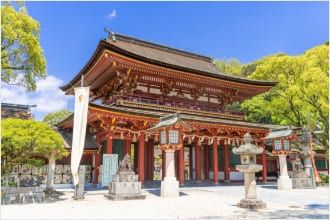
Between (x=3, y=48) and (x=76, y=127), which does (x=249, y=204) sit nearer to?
(x=76, y=127)

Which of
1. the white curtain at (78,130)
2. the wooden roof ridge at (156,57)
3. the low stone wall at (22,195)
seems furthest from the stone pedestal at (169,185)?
the wooden roof ridge at (156,57)

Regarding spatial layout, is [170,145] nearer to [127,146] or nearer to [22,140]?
[127,146]

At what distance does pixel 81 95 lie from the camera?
11977 mm

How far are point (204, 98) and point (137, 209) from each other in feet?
41.5

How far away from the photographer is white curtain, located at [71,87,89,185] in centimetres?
1130

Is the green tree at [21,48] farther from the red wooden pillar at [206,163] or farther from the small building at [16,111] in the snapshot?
the red wooden pillar at [206,163]

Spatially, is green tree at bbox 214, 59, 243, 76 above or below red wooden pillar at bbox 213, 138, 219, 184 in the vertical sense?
above

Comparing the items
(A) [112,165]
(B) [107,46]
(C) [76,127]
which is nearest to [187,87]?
(B) [107,46]

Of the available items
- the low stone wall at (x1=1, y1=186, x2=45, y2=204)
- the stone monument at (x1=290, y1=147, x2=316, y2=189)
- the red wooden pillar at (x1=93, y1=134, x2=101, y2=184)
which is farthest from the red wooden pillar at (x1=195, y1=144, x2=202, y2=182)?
the low stone wall at (x1=1, y1=186, x2=45, y2=204)

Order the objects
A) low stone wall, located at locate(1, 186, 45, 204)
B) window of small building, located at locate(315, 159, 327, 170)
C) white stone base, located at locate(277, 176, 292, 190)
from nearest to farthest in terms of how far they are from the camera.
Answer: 1. low stone wall, located at locate(1, 186, 45, 204)
2. white stone base, located at locate(277, 176, 292, 190)
3. window of small building, located at locate(315, 159, 327, 170)

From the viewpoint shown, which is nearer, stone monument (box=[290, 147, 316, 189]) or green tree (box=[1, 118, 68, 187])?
Result: green tree (box=[1, 118, 68, 187])

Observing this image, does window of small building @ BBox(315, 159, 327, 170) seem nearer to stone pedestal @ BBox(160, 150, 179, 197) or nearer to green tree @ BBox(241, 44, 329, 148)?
green tree @ BBox(241, 44, 329, 148)

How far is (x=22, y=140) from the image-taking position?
32.8 feet

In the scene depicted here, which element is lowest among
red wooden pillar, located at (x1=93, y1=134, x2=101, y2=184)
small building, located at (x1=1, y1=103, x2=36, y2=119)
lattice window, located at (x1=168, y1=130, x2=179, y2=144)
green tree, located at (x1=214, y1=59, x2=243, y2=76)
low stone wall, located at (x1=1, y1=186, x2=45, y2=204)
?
low stone wall, located at (x1=1, y1=186, x2=45, y2=204)
